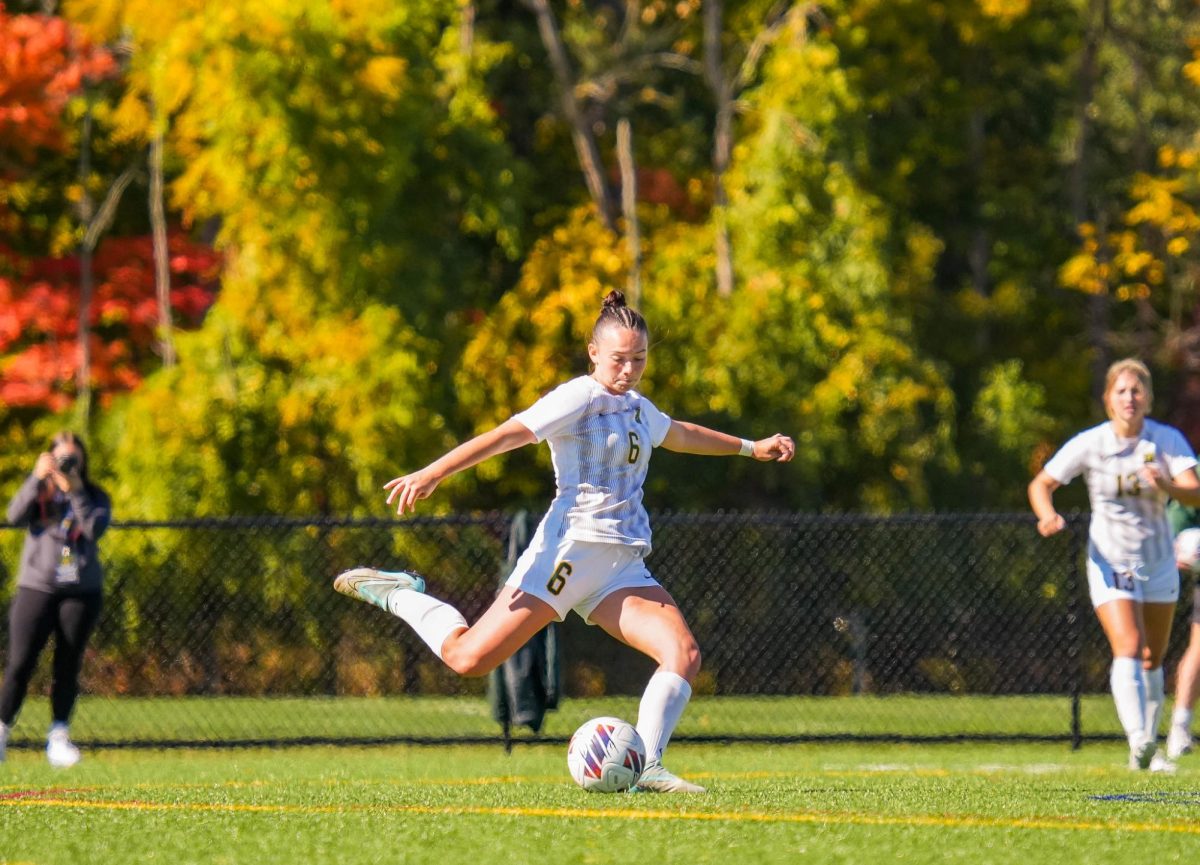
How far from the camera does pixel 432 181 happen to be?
73.1 ft

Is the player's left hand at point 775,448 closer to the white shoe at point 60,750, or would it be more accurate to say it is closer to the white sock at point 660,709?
the white sock at point 660,709

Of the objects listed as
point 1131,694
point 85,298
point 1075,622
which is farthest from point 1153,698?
point 85,298

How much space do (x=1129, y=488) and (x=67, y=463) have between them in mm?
6251

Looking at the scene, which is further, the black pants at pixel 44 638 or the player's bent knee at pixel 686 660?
the black pants at pixel 44 638

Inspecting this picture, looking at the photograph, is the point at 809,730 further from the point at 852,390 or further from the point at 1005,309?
the point at 1005,309

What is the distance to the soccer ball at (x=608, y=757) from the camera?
7441mm

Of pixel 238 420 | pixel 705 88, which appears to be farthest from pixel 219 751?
pixel 705 88

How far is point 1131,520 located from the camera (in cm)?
998

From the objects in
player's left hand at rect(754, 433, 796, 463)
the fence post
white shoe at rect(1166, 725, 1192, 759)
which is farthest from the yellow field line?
the fence post

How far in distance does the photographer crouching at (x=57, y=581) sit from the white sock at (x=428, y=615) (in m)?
4.09

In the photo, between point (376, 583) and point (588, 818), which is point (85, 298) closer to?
point (376, 583)

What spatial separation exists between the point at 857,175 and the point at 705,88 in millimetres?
3947

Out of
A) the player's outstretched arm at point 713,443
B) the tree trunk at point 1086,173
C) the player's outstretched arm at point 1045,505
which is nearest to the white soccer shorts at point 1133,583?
the player's outstretched arm at point 1045,505

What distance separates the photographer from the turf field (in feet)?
19.4
